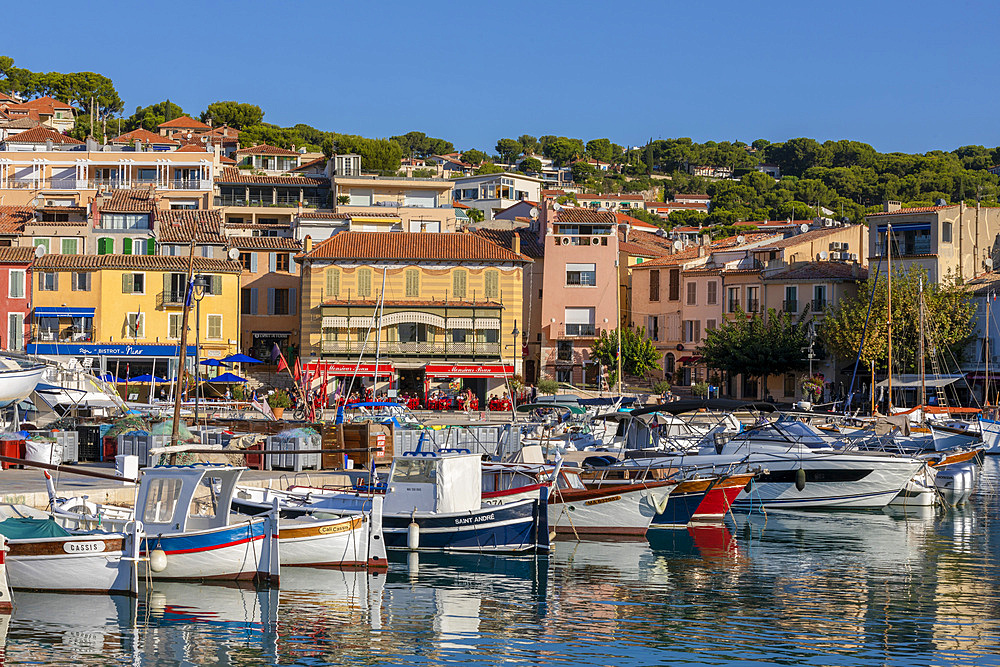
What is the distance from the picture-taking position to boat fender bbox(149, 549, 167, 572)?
20672 mm

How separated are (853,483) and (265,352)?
131 ft

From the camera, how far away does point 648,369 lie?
6938 cm

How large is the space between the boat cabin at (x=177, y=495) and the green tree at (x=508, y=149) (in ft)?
550

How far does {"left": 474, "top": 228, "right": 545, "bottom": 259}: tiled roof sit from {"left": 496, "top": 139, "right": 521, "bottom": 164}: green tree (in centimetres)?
11275

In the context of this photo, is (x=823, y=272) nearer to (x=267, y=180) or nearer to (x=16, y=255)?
(x=267, y=180)

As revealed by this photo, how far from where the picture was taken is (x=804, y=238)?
71188mm

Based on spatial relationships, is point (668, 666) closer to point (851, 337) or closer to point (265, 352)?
point (851, 337)

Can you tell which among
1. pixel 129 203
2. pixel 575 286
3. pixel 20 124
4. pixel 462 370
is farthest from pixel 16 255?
pixel 20 124

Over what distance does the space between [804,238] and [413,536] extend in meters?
50.4

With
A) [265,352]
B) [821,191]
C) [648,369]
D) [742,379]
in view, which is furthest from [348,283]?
[821,191]

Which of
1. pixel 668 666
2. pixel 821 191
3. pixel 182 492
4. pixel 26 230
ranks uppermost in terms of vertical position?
pixel 821 191

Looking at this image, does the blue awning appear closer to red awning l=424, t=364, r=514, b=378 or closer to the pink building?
red awning l=424, t=364, r=514, b=378

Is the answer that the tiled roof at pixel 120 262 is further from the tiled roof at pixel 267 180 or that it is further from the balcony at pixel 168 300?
the tiled roof at pixel 267 180

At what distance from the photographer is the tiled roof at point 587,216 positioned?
7100cm
